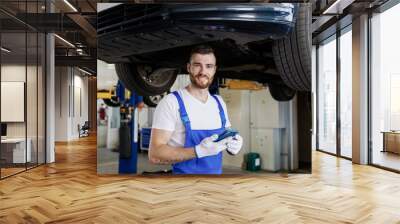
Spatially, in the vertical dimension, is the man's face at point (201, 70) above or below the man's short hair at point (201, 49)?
below

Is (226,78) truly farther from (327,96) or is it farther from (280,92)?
(327,96)

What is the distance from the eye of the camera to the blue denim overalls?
194 inches

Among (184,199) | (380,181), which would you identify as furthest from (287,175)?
(184,199)

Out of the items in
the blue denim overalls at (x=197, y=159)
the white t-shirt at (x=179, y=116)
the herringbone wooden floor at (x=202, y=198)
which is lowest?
the herringbone wooden floor at (x=202, y=198)

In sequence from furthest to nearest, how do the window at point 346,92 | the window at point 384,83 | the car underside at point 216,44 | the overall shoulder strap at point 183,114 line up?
the window at point 346,92
the window at point 384,83
the car underside at point 216,44
the overall shoulder strap at point 183,114

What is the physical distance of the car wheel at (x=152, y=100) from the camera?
512 centimetres

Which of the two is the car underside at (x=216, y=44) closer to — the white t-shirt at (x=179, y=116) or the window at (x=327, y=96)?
the white t-shirt at (x=179, y=116)

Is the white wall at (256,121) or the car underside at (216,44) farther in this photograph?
Result: the white wall at (256,121)

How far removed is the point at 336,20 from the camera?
7.07 metres

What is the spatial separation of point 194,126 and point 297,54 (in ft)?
5.96

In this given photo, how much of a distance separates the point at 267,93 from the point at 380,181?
6.63ft

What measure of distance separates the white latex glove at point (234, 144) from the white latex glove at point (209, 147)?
0.26ft

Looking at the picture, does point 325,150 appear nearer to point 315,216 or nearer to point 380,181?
point 380,181

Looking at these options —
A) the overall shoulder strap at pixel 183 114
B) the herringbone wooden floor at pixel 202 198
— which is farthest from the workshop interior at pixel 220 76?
the herringbone wooden floor at pixel 202 198
